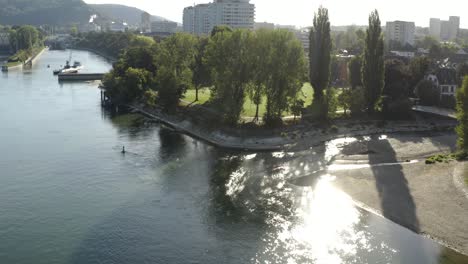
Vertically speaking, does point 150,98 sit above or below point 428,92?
below

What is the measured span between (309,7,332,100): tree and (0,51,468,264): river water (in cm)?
1458

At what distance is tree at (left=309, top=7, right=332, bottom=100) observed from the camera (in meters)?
64.7

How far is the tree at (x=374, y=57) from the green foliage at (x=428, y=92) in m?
12.6

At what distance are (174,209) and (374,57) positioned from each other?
39178 mm

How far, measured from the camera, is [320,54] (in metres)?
64.6

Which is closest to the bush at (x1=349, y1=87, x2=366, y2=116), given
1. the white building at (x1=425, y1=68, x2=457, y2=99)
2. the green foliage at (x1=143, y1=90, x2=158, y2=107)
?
the white building at (x1=425, y1=68, x2=457, y2=99)

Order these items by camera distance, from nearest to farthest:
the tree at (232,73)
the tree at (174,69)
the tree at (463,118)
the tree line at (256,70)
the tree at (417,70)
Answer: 1. the tree at (463,118)
2. the tree line at (256,70)
3. the tree at (232,73)
4. the tree at (174,69)
5. the tree at (417,70)

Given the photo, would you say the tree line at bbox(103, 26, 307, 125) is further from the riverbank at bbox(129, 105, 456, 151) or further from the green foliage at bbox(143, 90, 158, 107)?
the green foliage at bbox(143, 90, 158, 107)

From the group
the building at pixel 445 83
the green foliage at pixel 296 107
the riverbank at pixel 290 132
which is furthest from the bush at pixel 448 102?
the green foliage at pixel 296 107

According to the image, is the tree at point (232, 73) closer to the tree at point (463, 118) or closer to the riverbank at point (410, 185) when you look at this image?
the riverbank at point (410, 185)

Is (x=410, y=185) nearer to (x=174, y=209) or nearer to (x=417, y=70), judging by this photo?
(x=174, y=209)

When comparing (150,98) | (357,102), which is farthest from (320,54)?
(150,98)

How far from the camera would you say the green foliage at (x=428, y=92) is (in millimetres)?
73750

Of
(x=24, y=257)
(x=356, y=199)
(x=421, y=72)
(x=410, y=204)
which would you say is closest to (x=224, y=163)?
(x=356, y=199)
